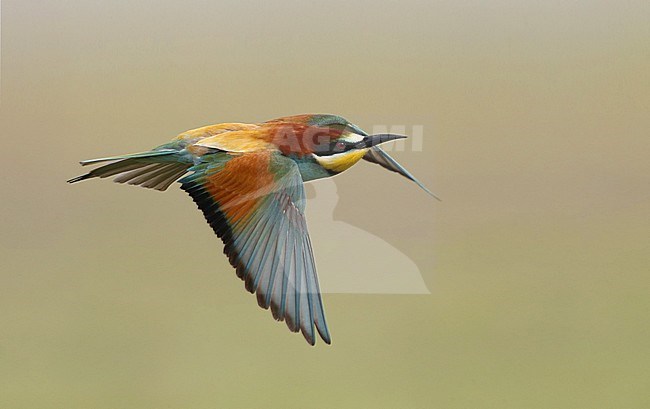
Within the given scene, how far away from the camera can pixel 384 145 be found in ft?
4.51

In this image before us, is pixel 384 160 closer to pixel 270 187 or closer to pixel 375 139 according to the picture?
pixel 375 139

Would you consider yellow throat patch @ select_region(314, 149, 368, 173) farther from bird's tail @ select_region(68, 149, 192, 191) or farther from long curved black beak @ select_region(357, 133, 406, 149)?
bird's tail @ select_region(68, 149, 192, 191)

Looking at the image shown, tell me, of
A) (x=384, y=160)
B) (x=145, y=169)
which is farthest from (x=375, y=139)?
(x=145, y=169)

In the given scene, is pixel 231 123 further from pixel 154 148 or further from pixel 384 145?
pixel 384 145

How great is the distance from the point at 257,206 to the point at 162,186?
20cm

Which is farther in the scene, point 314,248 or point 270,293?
point 314,248

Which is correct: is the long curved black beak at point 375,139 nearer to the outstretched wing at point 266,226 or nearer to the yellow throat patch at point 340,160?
the yellow throat patch at point 340,160

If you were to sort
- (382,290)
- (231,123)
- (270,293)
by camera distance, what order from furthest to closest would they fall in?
1. (382,290)
2. (231,123)
3. (270,293)

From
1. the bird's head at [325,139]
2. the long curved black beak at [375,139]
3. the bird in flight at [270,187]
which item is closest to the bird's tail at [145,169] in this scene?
the bird in flight at [270,187]

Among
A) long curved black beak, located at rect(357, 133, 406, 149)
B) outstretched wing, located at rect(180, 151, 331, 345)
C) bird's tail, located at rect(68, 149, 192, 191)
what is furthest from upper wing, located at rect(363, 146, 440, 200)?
bird's tail, located at rect(68, 149, 192, 191)

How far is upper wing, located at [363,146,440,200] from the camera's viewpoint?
53.6 inches

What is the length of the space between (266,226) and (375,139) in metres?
0.25

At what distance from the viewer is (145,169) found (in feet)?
4.44

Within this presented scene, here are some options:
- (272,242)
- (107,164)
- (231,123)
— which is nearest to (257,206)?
(272,242)
